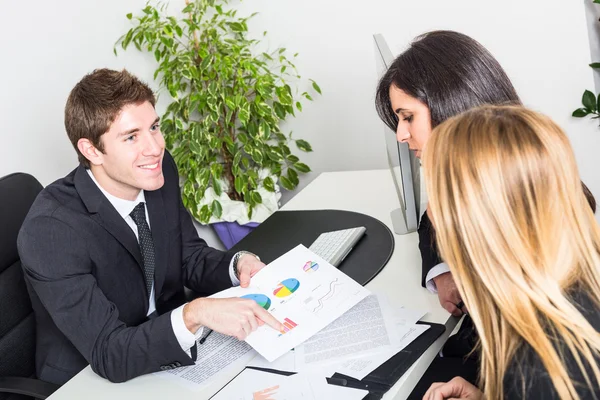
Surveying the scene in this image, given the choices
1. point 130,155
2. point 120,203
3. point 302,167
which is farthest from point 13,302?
point 302,167

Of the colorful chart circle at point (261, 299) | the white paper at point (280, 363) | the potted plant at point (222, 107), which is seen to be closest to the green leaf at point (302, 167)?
the potted plant at point (222, 107)

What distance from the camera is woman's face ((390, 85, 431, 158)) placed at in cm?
169

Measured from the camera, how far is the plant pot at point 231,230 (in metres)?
3.22

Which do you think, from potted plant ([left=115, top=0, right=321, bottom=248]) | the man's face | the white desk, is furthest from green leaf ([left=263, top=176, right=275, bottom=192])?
the man's face

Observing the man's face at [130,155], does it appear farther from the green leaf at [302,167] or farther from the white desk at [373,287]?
the green leaf at [302,167]

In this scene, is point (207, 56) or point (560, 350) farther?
point (207, 56)

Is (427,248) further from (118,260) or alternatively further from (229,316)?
(118,260)

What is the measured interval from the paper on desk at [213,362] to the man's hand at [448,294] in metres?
0.46

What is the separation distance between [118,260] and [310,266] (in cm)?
51

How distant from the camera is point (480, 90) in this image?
5.30ft

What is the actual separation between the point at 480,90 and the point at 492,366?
A: 30.2 inches

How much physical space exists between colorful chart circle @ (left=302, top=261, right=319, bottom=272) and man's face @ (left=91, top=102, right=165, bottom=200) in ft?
1.58

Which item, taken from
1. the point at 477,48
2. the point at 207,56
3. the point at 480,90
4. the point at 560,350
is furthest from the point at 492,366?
the point at 207,56

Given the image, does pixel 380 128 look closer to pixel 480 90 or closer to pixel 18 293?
pixel 480 90
